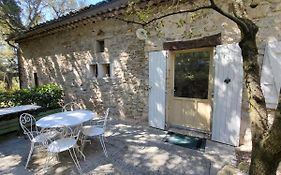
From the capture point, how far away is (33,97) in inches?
241

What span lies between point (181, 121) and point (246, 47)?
3.42m

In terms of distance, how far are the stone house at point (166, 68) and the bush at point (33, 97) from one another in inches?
38.0

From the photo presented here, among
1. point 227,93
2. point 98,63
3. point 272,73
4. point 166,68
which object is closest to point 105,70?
point 98,63

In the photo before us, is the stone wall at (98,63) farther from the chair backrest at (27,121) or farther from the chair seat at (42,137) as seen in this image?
the chair seat at (42,137)

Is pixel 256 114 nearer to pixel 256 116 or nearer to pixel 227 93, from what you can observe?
pixel 256 116

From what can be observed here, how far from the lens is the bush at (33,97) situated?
5.89m

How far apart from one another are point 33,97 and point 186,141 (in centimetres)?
483

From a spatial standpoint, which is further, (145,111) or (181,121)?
(145,111)

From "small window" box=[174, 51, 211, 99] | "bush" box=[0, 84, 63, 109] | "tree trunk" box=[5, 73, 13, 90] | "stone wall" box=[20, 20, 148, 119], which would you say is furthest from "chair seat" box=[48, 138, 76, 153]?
"tree trunk" box=[5, 73, 13, 90]

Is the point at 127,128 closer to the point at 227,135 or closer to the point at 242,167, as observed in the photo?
the point at 227,135

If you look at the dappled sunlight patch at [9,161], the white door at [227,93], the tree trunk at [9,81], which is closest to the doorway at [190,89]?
the white door at [227,93]

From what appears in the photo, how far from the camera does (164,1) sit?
4668mm

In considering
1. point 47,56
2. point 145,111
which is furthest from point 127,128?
point 47,56

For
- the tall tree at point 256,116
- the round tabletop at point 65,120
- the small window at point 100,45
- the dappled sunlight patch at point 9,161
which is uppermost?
the small window at point 100,45
